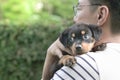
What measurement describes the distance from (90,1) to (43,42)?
4517 mm

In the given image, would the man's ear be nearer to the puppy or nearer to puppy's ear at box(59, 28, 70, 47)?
the puppy

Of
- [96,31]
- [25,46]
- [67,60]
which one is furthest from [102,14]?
[25,46]

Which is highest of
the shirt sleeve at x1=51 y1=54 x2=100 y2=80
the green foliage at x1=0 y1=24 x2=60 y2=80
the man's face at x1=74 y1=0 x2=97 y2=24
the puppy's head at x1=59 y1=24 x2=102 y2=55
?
the man's face at x1=74 y1=0 x2=97 y2=24

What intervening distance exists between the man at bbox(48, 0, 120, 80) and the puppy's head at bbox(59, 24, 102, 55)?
1.7 inches

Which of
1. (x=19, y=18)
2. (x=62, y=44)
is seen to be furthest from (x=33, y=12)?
(x=62, y=44)

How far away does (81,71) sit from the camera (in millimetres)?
2994

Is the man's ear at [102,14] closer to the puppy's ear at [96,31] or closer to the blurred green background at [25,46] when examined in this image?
the puppy's ear at [96,31]

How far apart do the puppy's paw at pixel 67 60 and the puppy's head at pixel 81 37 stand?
0.21 feet

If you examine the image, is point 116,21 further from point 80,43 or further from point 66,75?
point 66,75

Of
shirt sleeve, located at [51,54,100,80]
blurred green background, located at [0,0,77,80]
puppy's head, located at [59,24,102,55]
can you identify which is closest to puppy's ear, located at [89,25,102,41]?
puppy's head, located at [59,24,102,55]

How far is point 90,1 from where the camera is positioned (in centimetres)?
332

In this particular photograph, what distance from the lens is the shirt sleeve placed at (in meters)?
2.97

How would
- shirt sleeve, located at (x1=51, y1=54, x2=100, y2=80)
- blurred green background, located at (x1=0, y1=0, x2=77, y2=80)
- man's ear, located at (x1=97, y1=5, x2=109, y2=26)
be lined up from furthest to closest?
blurred green background, located at (x1=0, y1=0, x2=77, y2=80), man's ear, located at (x1=97, y1=5, x2=109, y2=26), shirt sleeve, located at (x1=51, y1=54, x2=100, y2=80)

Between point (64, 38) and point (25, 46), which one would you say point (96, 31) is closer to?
point (64, 38)
